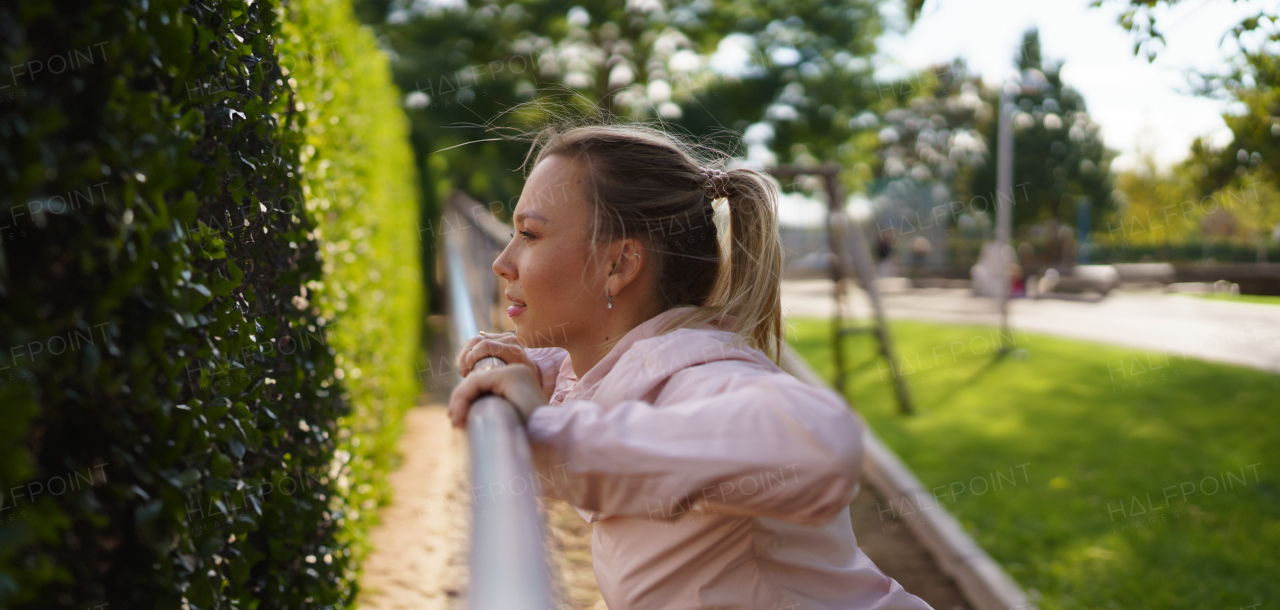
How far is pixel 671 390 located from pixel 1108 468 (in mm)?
6525

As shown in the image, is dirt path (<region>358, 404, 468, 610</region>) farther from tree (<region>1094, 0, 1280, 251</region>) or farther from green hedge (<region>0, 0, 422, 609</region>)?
tree (<region>1094, 0, 1280, 251</region>)

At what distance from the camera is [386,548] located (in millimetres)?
4938

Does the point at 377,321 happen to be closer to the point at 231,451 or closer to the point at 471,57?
the point at 231,451

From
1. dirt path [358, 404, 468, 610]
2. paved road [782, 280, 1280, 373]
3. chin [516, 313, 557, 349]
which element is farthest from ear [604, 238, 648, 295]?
paved road [782, 280, 1280, 373]

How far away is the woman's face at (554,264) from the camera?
6.60 ft

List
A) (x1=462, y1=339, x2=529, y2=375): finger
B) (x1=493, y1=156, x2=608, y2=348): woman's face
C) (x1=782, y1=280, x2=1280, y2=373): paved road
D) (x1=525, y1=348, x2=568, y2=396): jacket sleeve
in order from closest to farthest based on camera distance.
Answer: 1. (x1=462, y1=339, x2=529, y2=375): finger
2. (x1=493, y1=156, x2=608, y2=348): woman's face
3. (x1=525, y1=348, x2=568, y2=396): jacket sleeve
4. (x1=782, y1=280, x2=1280, y2=373): paved road

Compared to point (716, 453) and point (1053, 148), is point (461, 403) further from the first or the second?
point (1053, 148)

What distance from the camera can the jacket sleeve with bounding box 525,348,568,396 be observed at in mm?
2334

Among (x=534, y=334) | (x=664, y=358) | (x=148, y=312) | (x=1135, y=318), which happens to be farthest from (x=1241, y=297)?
(x=148, y=312)

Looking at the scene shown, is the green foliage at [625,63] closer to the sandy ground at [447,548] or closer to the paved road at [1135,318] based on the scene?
the paved road at [1135,318]

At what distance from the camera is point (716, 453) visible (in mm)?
1277

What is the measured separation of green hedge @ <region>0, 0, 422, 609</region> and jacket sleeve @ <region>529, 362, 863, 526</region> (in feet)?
1.91

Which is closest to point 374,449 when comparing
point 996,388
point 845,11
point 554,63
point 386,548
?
point 386,548

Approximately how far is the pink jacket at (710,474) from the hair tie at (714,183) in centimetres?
42
